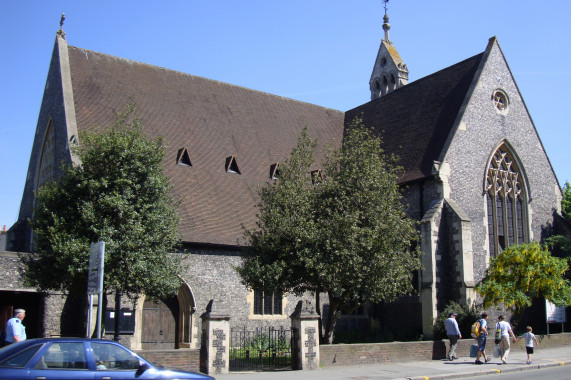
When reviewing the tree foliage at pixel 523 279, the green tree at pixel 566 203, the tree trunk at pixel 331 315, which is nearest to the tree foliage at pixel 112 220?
the tree trunk at pixel 331 315

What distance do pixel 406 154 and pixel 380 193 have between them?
301 inches

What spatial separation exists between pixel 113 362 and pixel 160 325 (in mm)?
11663

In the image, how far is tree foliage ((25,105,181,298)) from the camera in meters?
14.6

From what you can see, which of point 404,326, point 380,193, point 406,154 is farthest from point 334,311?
point 406,154

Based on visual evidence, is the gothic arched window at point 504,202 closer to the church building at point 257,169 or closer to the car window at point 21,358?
the church building at point 257,169

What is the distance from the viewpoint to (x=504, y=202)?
2397cm

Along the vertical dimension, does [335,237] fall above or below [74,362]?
above

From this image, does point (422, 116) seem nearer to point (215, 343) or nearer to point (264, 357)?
point (264, 357)

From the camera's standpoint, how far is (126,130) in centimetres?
1588

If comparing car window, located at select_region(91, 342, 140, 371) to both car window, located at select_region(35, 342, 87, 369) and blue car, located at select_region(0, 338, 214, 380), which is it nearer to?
blue car, located at select_region(0, 338, 214, 380)

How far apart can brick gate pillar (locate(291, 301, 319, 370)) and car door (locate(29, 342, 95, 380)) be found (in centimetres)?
730

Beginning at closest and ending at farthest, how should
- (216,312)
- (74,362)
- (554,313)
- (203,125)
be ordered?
(74,362) → (216,312) → (554,313) → (203,125)

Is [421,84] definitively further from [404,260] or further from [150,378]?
[150,378]

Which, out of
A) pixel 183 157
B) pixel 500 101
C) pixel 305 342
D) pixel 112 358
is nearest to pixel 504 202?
pixel 500 101
